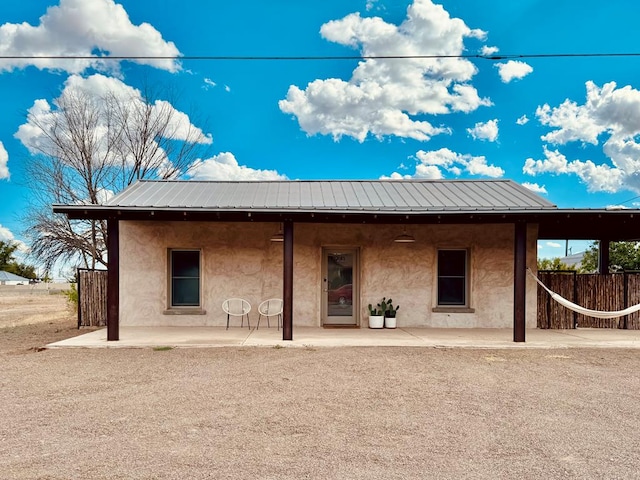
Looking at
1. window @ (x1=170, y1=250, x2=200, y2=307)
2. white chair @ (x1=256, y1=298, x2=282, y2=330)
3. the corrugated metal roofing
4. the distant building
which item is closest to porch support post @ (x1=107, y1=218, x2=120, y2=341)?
the corrugated metal roofing

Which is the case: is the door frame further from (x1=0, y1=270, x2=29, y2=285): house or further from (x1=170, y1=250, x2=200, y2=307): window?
(x1=0, y1=270, x2=29, y2=285): house

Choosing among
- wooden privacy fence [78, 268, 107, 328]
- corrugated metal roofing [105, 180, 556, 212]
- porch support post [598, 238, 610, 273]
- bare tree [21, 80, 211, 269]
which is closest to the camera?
corrugated metal roofing [105, 180, 556, 212]

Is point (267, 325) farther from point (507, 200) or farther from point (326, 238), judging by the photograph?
point (507, 200)

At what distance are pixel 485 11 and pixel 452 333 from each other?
10763 millimetres

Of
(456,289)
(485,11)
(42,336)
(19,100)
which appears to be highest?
(485,11)

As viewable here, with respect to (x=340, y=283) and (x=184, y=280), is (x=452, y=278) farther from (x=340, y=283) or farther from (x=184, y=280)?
(x=184, y=280)

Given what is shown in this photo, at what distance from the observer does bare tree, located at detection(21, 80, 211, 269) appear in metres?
16.0

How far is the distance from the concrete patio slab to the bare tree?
8214mm

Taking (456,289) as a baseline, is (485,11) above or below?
above

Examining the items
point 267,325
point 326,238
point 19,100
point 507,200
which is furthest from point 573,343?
point 19,100

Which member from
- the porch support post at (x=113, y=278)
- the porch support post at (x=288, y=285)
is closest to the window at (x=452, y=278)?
the porch support post at (x=288, y=285)

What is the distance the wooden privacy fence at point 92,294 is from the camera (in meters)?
10.8

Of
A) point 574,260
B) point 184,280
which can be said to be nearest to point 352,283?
point 184,280

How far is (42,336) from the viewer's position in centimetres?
966
